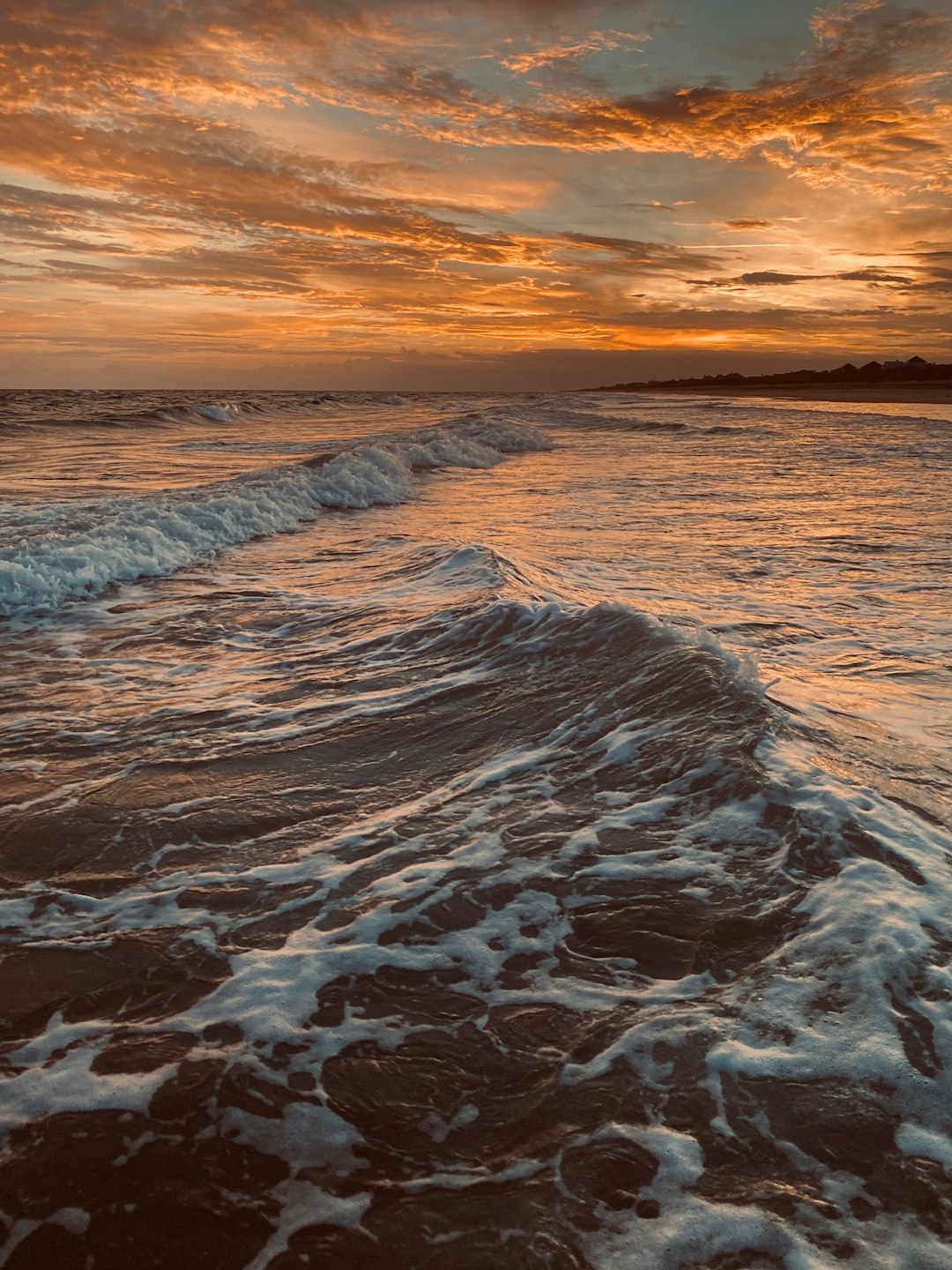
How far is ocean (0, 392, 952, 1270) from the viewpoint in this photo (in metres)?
2.16

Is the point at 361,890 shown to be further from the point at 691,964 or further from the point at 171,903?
the point at 691,964

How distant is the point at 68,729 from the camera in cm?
537

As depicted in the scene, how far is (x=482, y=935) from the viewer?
3.28 meters

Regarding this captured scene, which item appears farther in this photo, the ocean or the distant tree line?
the distant tree line

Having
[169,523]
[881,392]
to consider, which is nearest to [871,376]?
[881,392]

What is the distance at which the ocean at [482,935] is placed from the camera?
216cm

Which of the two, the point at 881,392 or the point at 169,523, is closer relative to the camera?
the point at 169,523

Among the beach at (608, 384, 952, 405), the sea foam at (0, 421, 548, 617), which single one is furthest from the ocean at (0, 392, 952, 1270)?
the beach at (608, 384, 952, 405)

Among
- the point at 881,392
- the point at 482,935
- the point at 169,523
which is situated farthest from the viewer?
the point at 881,392

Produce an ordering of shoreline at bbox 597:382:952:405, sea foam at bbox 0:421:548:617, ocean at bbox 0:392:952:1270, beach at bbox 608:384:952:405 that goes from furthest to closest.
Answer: shoreline at bbox 597:382:952:405
beach at bbox 608:384:952:405
sea foam at bbox 0:421:548:617
ocean at bbox 0:392:952:1270

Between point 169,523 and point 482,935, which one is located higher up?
point 169,523

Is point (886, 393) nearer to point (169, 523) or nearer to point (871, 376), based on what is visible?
point (871, 376)

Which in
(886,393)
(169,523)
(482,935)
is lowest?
(482,935)

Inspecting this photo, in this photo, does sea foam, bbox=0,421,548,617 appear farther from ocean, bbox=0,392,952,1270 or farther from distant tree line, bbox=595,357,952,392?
distant tree line, bbox=595,357,952,392
